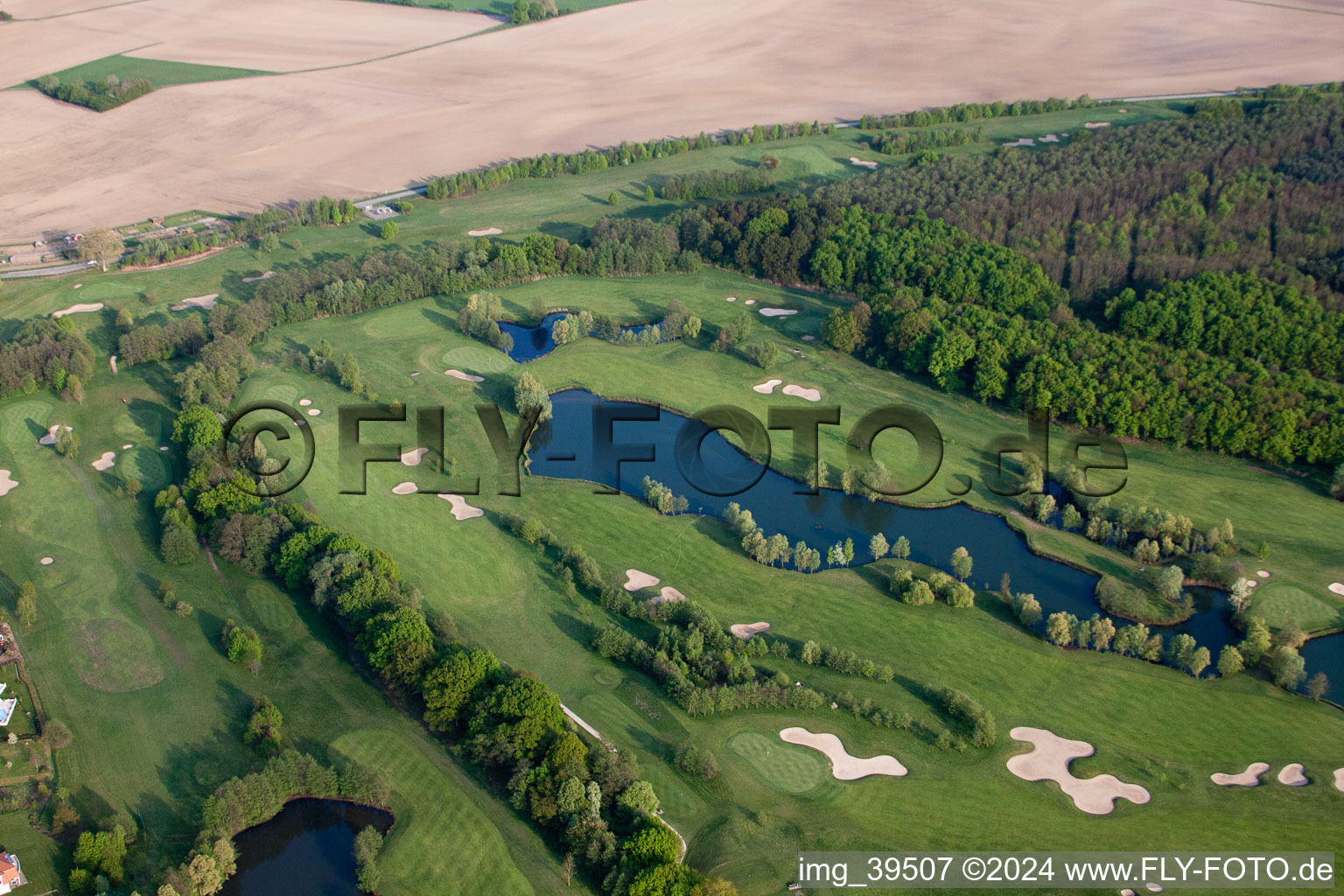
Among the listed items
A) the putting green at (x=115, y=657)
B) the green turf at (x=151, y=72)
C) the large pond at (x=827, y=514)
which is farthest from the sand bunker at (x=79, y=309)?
the green turf at (x=151, y=72)

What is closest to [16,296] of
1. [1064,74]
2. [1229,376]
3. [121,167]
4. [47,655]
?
[121,167]

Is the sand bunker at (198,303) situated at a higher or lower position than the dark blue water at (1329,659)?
higher

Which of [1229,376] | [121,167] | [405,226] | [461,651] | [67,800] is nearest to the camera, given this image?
[67,800]

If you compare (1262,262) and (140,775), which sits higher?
(1262,262)

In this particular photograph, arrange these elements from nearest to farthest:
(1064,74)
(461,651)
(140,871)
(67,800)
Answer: (140,871)
(67,800)
(461,651)
(1064,74)

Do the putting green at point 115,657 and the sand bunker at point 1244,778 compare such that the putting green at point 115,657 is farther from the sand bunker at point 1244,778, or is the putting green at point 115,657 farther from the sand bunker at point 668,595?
the sand bunker at point 1244,778

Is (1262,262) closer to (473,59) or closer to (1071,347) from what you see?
(1071,347)

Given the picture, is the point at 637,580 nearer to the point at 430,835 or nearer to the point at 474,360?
the point at 430,835
